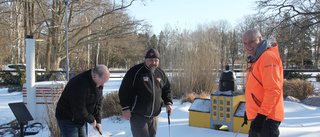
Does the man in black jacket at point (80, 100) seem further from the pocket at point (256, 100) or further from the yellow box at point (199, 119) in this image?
the yellow box at point (199, 119)

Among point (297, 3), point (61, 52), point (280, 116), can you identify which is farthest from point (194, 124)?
point (61, 52)

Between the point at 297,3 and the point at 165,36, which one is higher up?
the point at 297,3

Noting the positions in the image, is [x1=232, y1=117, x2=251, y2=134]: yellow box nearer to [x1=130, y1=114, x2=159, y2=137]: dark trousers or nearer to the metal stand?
[x1=130, y1=114, x2=159, y2=137]: dark trousers

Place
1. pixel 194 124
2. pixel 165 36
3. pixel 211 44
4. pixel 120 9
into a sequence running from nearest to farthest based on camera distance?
pixel 194 124
pixel 211 44
pixel 165 36
pixel 120 9

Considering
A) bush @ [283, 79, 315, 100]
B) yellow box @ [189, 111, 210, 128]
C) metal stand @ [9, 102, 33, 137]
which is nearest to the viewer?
metal stand @ [9, 102, 33, 137]

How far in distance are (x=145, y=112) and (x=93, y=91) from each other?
0.73 meters

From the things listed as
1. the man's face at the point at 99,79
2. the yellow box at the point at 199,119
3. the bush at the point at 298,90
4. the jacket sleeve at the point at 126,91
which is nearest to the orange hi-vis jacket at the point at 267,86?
the jacket sleeve at the point at 126,91

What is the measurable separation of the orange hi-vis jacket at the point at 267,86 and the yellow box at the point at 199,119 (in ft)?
7.26

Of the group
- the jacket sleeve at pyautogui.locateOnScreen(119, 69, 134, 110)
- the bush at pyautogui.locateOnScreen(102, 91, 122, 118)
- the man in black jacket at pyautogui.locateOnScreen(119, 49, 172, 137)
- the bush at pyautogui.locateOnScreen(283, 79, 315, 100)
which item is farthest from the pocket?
the bush at pyautogui.locateOnScreen(283, 79, 315, 100)

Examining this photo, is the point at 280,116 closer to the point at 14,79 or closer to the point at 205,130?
the point at 205,130

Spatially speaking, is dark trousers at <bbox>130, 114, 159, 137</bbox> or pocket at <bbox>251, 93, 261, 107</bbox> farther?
dark trousers at <bbox>130, 114, 159, 137</bbox>

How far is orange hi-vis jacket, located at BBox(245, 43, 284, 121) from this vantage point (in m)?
2.10

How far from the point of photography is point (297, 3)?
1466 centimetres

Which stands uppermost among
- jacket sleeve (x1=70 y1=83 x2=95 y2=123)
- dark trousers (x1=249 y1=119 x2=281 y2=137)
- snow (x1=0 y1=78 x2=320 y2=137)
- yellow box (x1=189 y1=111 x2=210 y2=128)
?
jacket sleeve (x1=70 y1=83 x2=95 y2=123)
